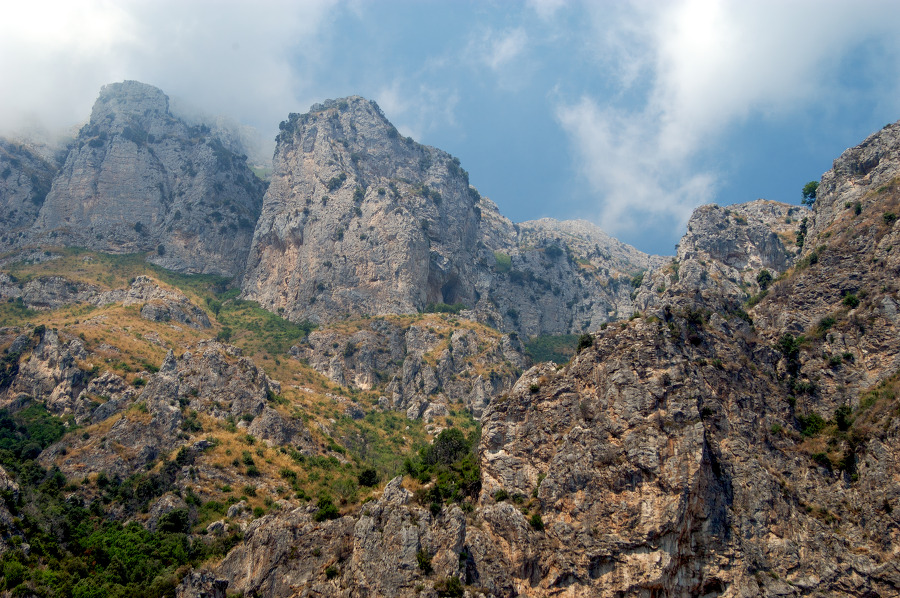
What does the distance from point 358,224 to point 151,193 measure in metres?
57.0

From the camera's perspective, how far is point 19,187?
14875 cm

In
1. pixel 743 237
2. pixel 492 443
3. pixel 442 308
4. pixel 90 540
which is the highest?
pixel 743 237

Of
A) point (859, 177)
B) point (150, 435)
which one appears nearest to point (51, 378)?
point (150, 435)

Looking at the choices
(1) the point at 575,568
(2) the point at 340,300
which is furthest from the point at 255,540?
(2) the point at 340,300

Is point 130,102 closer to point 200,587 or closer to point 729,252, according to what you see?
point 729,252

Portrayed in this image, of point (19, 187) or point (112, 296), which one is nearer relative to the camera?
point (112, 296)

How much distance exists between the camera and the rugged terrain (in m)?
52.2

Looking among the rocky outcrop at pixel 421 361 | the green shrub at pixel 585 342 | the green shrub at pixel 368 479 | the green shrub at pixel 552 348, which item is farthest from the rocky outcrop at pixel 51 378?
the green shrub at pixel 552 348

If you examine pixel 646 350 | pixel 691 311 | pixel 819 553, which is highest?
pixel 691 311

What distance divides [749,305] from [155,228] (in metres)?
131

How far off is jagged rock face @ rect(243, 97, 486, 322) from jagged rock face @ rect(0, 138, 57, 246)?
49.8m

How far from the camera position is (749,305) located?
275 feet

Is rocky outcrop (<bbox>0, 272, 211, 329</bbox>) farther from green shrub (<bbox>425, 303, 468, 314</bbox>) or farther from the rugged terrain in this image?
green shrub (<bbox>425, 303, 468, 314</bbox>)

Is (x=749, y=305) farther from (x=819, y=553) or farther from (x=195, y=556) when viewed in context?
(x=195, y=556)
